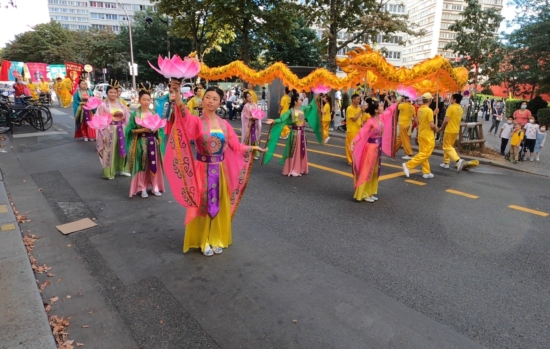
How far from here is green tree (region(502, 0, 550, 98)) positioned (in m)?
19.0

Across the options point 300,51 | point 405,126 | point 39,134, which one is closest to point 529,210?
point 405,126

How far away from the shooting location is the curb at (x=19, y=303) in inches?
98.3

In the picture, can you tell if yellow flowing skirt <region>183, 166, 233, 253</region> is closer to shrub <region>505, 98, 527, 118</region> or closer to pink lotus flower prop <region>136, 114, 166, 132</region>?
pink lotus flower prop <region>136, 114, 166, 132</region>

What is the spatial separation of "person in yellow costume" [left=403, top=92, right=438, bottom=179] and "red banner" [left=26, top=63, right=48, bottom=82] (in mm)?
30470

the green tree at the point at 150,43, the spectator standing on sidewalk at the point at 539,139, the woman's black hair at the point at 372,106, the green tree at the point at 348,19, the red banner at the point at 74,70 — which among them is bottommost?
the spectator standing on sidewalk at the point at 539,139

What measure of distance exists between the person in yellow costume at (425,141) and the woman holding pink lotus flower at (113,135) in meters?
5.66

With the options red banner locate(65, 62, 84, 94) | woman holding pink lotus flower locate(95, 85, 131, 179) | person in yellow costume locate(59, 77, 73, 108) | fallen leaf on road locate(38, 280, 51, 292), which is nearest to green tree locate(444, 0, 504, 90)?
red banner locate(65, 62, 84, 94)

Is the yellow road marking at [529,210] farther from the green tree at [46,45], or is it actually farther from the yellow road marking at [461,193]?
the green tree at [46,45]

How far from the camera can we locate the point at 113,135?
689 cm

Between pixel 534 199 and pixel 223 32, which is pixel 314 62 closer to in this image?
pixel 223 32

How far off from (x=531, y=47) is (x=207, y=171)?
21.9 metres

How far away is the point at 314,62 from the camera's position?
36.3 metres

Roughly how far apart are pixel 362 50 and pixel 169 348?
6896mm

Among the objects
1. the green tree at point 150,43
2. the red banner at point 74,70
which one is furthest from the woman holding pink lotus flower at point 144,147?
the green tree at point 150,43
